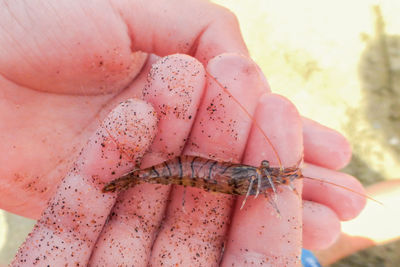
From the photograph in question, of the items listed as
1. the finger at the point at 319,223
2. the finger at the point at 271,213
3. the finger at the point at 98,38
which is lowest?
the finger at the point at 319,223

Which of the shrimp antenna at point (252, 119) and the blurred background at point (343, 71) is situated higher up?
the shrimp antenna at point (252, 119)

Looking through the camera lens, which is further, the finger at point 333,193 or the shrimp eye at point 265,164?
the finger at point 333,193

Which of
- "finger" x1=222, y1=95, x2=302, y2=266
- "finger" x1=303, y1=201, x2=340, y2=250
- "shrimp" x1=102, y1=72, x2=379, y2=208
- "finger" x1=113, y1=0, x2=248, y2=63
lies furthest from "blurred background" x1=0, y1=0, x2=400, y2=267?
"shrimp" x1=102, y1=72, x2=379, y2=208

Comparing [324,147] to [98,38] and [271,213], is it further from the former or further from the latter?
[98,38]

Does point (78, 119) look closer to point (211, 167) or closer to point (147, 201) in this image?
point (147, 201)

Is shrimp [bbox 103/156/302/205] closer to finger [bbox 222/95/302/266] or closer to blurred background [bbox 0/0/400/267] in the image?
finger [bbox 222/95/302/266]

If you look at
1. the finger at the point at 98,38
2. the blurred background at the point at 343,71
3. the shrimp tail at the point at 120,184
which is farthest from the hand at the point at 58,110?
the blurred background at the point at 343,71

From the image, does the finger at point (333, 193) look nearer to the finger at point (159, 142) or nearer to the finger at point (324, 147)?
the finger at point (324, 147)
